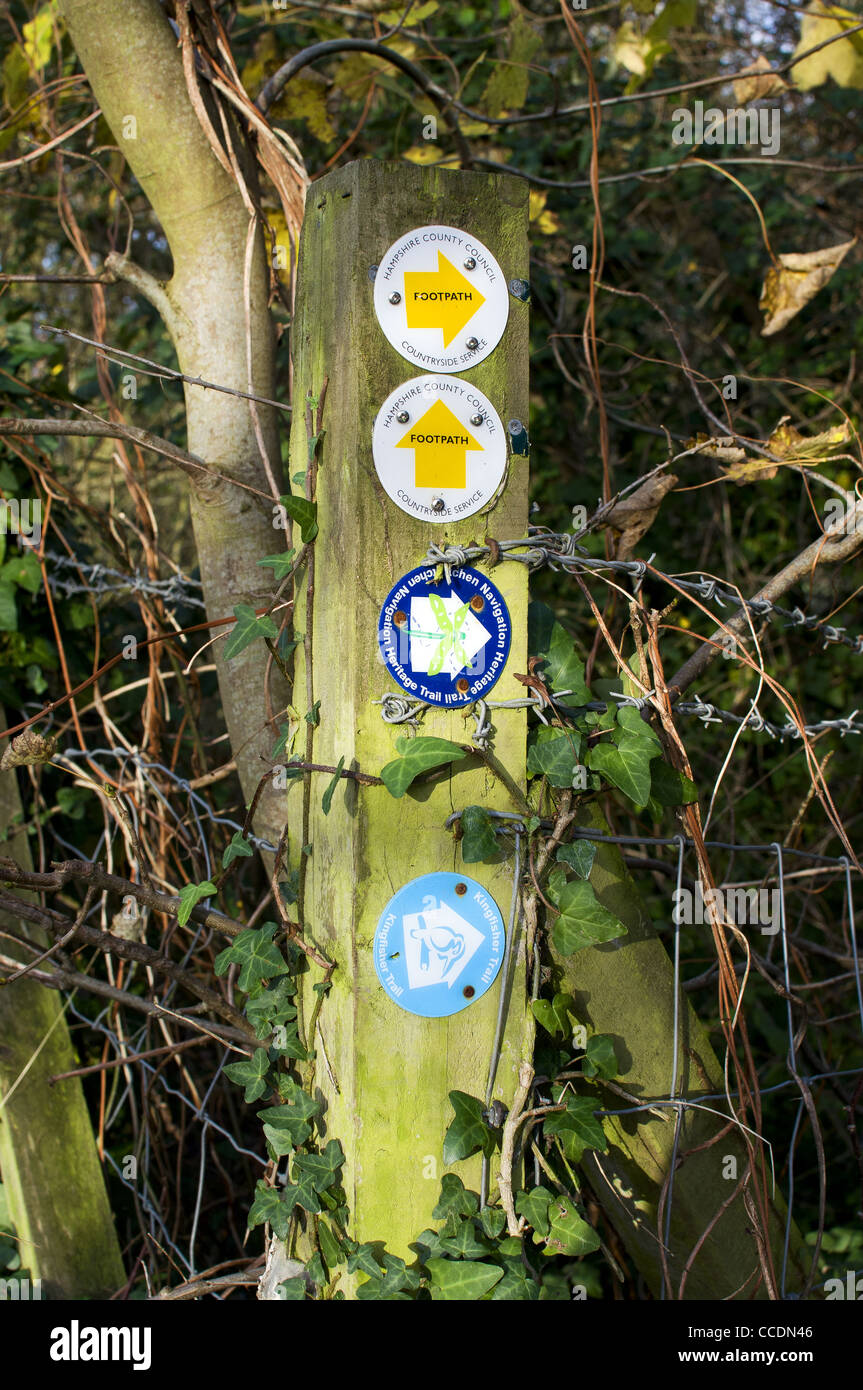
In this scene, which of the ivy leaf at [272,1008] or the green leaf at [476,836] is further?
the ivy leaf at [272,1008]

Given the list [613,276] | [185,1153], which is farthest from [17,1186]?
[613,276]

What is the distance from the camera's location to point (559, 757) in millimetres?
1284

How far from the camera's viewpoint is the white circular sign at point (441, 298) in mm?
1253

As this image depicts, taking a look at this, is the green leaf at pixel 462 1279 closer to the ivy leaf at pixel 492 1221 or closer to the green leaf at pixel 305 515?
the ivy leaf at pixel 492 1221

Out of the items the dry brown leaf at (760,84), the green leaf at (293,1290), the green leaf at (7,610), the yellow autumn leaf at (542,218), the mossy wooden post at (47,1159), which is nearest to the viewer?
the green leaf at (293,1290)

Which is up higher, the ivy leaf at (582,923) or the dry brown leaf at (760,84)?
the dry brown leaf at (760,84)

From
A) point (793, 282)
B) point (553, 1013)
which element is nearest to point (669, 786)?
point (553, 1013)

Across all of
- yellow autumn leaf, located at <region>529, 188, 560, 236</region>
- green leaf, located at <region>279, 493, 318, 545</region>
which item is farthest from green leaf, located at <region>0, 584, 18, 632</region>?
yellow autumn leaf, located at <region>529, 188, 560, 236</region>

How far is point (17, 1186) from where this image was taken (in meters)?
2.02

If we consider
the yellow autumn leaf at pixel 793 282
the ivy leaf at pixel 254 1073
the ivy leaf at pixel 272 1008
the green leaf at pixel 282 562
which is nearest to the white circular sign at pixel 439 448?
the green leaf at pixel 282 562

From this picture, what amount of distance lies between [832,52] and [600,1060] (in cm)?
237

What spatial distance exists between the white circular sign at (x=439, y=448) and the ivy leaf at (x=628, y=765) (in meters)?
0.35

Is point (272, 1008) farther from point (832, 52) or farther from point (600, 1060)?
point (832, 52)

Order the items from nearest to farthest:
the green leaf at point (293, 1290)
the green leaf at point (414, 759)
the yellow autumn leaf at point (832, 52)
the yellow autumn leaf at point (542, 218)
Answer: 1. the green leaf at point (414, 759)
2. the green leaf at point (293, 1290)
3. the yellow autumn leaf at point (832, 52)
4. the yellow autumn leaf at point (542, 218)
